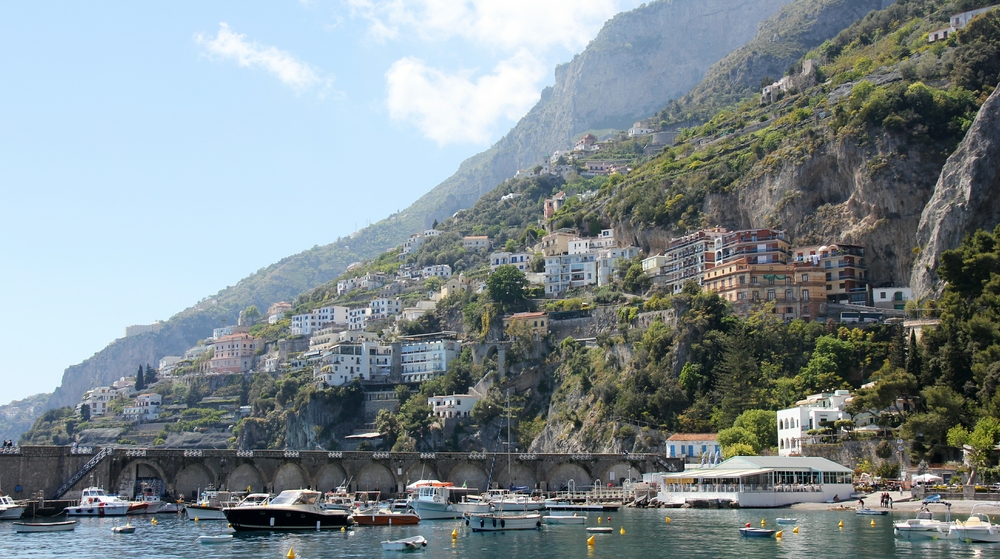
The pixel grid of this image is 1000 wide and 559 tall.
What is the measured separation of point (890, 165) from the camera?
9719cm

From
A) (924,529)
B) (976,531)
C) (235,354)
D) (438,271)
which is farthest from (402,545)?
(235,354)

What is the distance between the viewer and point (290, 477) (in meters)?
85.1

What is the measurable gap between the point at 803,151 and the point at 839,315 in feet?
67.2

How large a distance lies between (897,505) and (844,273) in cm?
3739

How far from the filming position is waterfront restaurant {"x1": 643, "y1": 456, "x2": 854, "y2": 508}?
71.8m

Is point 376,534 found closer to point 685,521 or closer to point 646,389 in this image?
point 685,521

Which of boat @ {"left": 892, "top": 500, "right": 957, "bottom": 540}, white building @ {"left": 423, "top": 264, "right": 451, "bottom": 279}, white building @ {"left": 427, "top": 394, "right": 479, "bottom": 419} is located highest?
white building @ {"left": 423, "top": 264, "right": 451, "bottom": 279}

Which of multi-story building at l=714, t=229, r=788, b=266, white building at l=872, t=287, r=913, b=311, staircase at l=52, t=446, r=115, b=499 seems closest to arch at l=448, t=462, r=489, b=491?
staircase at l=52, t=446, r=115, b=499

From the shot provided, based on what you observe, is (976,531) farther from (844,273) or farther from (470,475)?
(844,273)

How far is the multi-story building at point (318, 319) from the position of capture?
17138 cm

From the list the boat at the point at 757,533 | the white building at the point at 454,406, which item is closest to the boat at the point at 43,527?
the boat at the point at 757,533

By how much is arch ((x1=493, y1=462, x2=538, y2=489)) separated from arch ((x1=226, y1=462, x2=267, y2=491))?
20.0 m

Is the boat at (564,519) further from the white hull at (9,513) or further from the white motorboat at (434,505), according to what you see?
the white hull at (9,513)

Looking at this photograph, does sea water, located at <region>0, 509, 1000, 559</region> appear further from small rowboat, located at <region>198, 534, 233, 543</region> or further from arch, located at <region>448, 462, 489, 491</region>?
arch, located at <region>448, 462, 489, 491</region>
